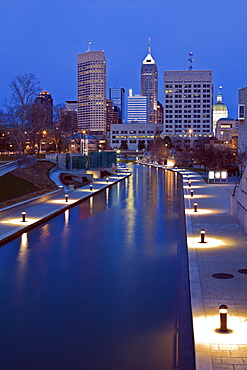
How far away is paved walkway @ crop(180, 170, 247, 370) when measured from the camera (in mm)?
9406

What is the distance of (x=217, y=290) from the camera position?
44.1ft

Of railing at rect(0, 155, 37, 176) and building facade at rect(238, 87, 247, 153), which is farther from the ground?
building facade at rect(238, 87, 247, 153)

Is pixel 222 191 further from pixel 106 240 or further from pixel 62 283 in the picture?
pixel 62 283

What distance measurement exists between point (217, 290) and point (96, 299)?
11.8 feet

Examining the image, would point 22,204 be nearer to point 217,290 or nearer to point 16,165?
point 16,165

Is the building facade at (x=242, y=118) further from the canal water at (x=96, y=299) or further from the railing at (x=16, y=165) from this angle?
the canal water at (x=96, y=299)

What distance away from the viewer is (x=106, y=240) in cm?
2248

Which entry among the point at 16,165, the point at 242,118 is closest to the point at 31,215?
the point at 16,165

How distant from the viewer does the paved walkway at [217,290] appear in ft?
30.9

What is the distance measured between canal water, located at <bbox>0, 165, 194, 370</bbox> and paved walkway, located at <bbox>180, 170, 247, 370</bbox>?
0.48m

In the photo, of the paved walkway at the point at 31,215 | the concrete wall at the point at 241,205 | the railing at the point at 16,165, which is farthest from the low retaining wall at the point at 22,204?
the concrete wall at the point at 241,205

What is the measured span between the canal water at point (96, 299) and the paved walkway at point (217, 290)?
0.48 metres

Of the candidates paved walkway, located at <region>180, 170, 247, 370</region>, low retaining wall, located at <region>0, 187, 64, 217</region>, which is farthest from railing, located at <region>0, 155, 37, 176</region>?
paved walkway, located at <region>180, 170, 247, 370</region>

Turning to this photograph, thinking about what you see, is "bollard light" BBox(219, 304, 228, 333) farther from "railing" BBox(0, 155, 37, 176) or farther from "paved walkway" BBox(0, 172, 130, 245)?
"railing" BBox(0, 155, 37, 176)
